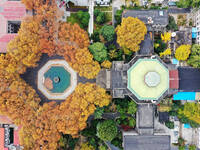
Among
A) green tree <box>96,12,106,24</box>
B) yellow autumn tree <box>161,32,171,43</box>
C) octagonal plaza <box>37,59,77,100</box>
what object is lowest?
octagonal plaza <box>37,59,77,100</box>

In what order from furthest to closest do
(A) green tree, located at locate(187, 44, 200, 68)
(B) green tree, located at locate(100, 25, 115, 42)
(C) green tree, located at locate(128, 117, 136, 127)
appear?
(C) green tree, located at locate(128, 117, 136, 127), (B) green tree, located at locate(100, 25, 115, 42), (A) green tree, located at locate(187, 44, 200, 68)

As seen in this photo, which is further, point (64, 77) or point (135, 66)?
point (64, 77)

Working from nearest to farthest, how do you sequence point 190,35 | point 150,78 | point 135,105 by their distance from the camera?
1. point 150,78
2. point 135,105
3. point 190,35

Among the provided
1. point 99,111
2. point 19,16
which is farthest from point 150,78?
point 19,16

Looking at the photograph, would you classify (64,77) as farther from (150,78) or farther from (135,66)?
(150,78)

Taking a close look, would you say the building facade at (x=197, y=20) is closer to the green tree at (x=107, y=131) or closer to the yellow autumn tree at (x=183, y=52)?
the yellow autumn tree at (x=183, y=52)

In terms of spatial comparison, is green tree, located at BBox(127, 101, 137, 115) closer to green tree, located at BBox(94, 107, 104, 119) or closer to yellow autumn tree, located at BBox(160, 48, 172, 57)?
green tree, located at BBox(94, 107, 104, 119)

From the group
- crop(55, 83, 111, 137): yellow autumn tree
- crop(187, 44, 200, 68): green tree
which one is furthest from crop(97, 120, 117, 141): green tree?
crop(187, 44, 200, 68): green tree
